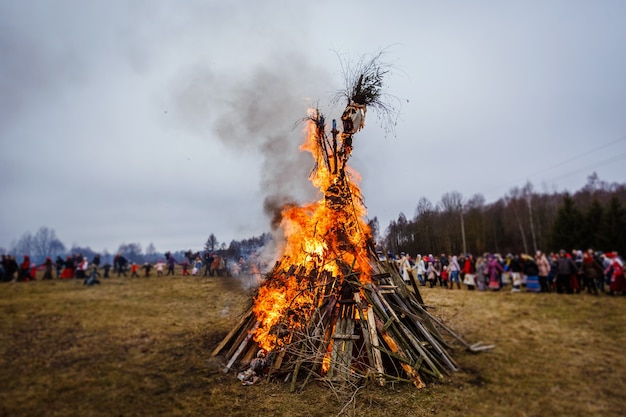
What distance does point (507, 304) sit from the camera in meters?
14.7

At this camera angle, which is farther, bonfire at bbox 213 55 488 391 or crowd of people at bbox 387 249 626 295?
crowd of people at bbox 387 249 626 295

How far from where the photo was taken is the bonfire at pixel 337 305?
749 cm

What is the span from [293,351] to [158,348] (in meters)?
4.24

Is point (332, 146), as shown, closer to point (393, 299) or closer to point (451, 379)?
point (393, 299)

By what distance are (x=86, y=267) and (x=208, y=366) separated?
863 cm

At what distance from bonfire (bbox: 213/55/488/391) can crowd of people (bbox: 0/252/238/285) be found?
3.66m

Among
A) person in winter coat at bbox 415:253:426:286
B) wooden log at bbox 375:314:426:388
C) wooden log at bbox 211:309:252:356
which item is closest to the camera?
wooden log at bbox 375:314:426:388

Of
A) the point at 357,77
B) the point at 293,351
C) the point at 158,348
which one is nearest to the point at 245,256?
the point at 158,348

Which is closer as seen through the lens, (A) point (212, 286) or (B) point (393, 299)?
(B) point (393, 299)

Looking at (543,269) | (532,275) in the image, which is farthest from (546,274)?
(532,275)

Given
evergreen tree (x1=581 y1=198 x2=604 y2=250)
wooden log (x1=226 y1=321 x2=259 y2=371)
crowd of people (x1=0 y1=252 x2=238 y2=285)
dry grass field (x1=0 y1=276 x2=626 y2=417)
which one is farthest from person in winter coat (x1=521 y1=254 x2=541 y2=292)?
evergreen tree (x1=581 y1=198 x2=604 y2=250)

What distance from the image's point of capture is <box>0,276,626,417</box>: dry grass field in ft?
19.8

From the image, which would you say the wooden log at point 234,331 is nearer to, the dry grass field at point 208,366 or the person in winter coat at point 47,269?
the dry grass field at point 208,366

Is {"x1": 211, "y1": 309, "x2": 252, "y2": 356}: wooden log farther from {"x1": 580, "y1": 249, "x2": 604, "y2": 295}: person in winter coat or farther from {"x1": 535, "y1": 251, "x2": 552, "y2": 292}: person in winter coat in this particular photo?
{"x1": 580, "y1": 249, "x2": 604, "y2": 295}: person in winter coat
